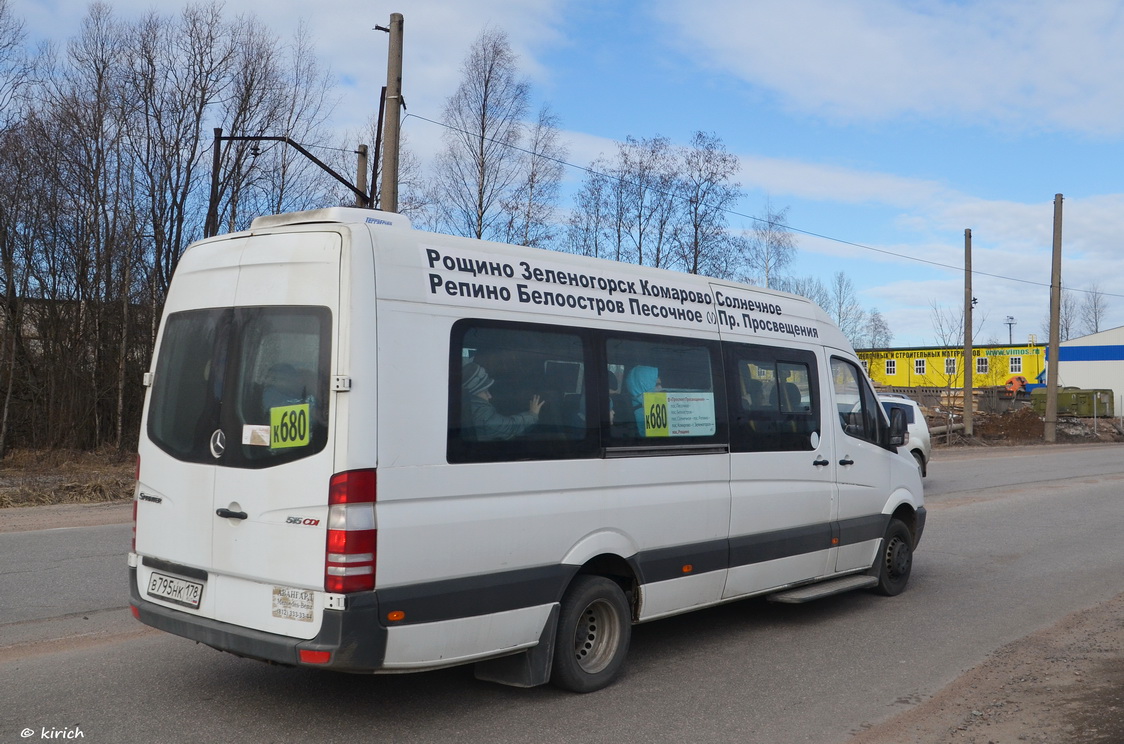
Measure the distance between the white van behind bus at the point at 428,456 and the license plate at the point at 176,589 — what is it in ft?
0.05

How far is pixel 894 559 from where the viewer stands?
8508 millimetres

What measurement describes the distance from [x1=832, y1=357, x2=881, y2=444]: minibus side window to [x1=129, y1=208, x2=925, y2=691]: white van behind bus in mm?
1651

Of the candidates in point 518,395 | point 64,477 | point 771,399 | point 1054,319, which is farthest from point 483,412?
point 1054,319

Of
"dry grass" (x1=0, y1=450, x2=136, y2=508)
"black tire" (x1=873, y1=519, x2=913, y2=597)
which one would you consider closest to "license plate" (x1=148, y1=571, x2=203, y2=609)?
"black tire" (x1=873, y1=519, x2=913, y2=597)

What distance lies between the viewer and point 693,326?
6.44 meters

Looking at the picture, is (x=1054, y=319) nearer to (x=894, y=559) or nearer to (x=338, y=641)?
(x=894, y=559)

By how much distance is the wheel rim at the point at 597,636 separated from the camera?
220 inches

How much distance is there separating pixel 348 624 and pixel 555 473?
1.44 m

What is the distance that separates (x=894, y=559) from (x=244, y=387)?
6163 millimetres

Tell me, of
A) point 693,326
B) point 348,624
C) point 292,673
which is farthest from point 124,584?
point 693,326

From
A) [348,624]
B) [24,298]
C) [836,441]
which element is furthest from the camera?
[24,298]

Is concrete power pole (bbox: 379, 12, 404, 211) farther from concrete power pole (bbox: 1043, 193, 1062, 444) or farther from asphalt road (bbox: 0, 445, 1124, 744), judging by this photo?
concrete power pole (bbox: 1043, 193, 1062, 444)

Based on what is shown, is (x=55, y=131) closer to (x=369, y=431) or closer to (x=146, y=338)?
(x=146, y=338)

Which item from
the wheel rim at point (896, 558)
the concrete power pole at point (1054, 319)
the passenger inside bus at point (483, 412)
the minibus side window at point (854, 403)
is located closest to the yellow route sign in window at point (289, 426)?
the passenger inside bus at point (483, 412)
